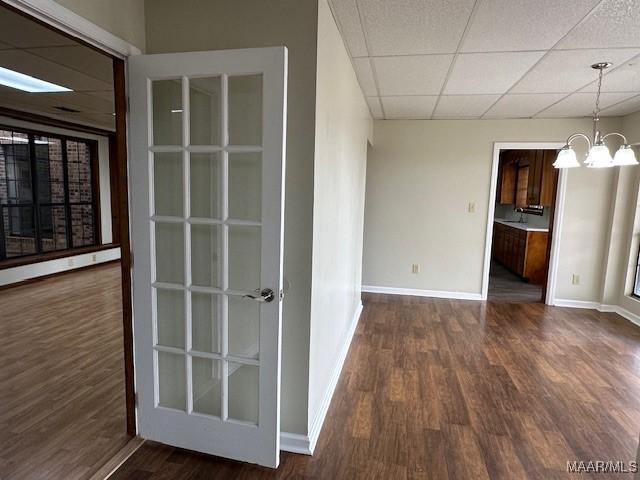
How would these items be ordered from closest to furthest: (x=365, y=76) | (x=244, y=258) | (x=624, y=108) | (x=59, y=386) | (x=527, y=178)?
(x=244, y=258), (x=59, y=386), (x=365, y=76), (x=624, y=108), (x=527, y=178)

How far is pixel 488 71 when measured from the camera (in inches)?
121

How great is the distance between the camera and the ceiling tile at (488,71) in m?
2.76

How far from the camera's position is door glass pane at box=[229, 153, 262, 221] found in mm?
1898

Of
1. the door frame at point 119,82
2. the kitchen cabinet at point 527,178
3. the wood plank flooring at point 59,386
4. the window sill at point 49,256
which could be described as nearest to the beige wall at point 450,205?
the kitchen cabinet at point 527,178

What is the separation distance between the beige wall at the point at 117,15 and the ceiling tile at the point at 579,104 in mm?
3807

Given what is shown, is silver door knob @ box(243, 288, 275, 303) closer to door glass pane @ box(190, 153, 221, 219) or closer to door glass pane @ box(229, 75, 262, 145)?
door glass pane @ box(190, 153, 221, 219)

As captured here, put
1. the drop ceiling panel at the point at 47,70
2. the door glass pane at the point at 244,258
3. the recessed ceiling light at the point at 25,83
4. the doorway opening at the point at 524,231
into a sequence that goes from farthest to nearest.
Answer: the doorway opening at the point at 524,231 < the recessed ceiling light at the point at 25,83 < the drop ceiling panel at the point at 47,70 < the door glass pane at the point at 244,258

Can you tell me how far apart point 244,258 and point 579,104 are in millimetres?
4120

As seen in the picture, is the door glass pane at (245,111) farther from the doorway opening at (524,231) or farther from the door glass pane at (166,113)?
the doorway opening at (524,231)

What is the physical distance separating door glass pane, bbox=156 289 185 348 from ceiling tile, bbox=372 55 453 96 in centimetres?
220

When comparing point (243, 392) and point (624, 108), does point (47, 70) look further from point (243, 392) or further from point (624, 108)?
point (624, 108)

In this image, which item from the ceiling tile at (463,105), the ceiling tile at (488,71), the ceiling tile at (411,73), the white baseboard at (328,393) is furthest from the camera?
the ceiling tile at (463,105)

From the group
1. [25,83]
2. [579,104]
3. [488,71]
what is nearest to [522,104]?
[579,104]

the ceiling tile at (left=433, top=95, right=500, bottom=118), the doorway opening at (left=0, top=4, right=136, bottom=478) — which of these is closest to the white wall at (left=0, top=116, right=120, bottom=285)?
the doorway opening at (left=0, top=4, right=136, bottom=478)
